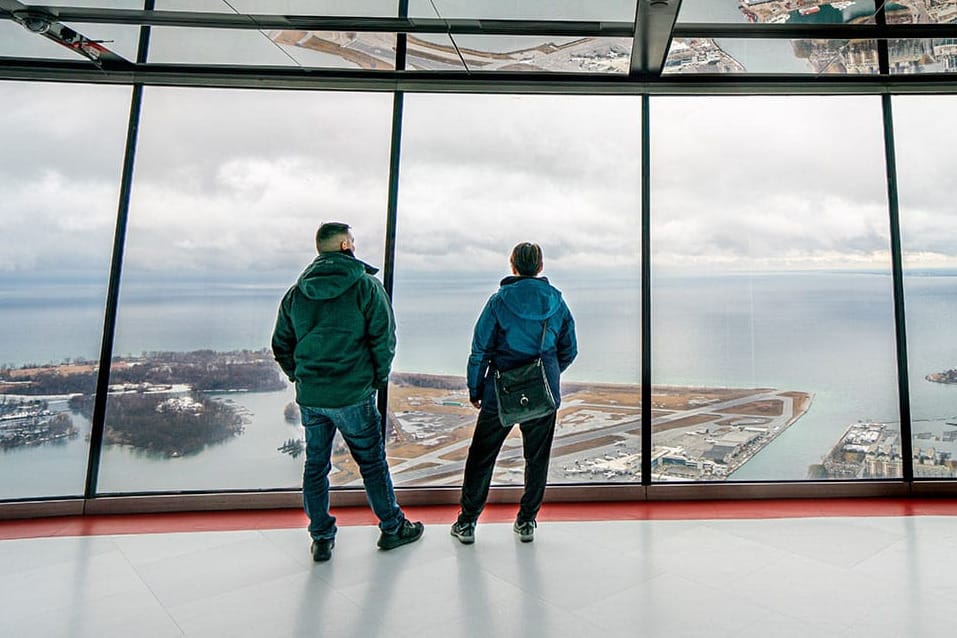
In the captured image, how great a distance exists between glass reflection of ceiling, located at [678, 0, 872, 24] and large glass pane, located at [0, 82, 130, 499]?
3431 mm

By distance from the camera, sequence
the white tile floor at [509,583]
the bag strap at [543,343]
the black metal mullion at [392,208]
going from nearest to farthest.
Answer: the white tile floor at [509,583] → the bag strap at [543,343] → the black metal mullion at [392,208]

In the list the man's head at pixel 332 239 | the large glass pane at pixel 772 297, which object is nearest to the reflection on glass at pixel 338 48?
the man's head at pixel 332 239

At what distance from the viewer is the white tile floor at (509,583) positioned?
1.59 metres

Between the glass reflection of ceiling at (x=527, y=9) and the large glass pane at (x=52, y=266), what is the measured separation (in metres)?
2.06

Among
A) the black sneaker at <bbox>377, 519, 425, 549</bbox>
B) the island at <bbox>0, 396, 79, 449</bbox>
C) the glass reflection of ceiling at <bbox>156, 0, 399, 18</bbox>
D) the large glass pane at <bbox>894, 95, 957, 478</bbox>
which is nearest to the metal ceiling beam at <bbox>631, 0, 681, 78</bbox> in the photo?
the glass reflection of ceiling at <bbox>156, 0, 399, 18</bbox>

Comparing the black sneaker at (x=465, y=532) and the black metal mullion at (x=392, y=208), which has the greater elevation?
the black metal mullion at (x=392, y=208)

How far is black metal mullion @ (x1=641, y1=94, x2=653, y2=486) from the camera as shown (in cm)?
290

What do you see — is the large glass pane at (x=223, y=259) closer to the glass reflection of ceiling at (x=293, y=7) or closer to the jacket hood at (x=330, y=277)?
the glass reflection of ceiling at (x=293, y=7)

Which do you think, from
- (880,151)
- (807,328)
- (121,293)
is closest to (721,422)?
(807,328)

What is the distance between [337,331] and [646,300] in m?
1.96

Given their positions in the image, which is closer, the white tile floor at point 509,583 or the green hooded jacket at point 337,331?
the white tile floor at point 509,583

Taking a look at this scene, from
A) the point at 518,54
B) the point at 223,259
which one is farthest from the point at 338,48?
the point at 223,259

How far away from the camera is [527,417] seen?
213 centimetres

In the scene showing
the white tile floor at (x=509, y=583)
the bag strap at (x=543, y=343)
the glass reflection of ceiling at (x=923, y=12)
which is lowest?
the white tile floor at (x=509, y=583)
